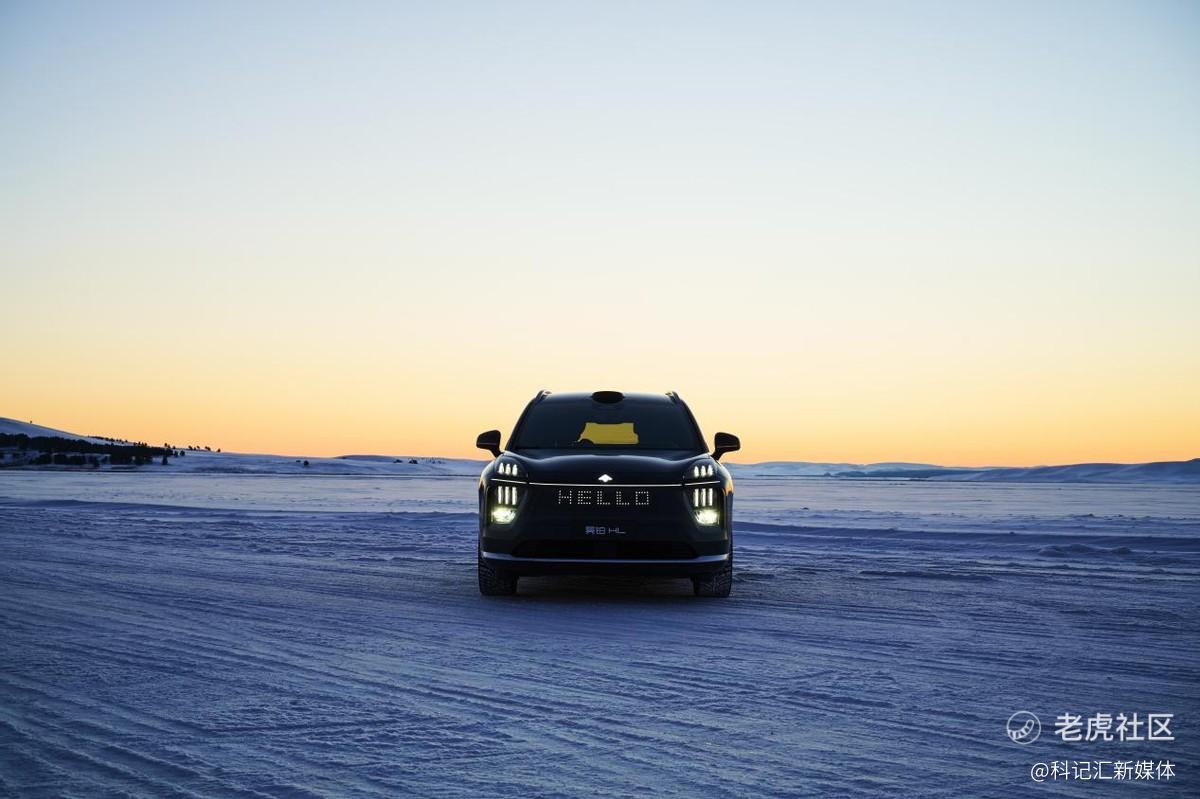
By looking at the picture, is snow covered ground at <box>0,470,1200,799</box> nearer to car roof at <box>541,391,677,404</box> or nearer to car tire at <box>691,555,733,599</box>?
car tire at <box>691,555,733,599</box>

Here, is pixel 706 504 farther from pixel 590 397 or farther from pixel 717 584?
pixel 590 397

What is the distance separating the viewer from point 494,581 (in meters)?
8.97

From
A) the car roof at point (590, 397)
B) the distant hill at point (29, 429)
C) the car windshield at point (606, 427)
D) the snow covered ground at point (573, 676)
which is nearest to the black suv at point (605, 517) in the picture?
the snow covered ground at point (573, 676)

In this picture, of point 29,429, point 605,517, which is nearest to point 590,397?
point 605,517

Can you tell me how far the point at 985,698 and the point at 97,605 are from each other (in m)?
6.49

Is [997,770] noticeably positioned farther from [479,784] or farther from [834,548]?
[834,548]

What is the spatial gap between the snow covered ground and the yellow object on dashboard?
1420 millimetres

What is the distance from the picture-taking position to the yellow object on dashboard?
988 cm

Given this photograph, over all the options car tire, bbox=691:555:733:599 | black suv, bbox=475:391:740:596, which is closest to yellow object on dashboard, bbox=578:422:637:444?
black suv, bbox=475:391:740:596

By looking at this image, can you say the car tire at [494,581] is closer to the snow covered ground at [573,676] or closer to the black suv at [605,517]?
the black suv at [605,517]

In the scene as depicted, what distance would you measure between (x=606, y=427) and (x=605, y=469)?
1478 mm

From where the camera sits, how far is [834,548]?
14.4 metres

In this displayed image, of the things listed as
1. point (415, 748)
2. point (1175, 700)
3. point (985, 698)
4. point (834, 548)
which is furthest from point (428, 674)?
point (834, 548)

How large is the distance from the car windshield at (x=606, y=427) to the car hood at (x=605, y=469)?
0.76 metres
